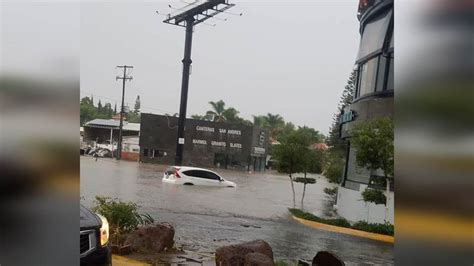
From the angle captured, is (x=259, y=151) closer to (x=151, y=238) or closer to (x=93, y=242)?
(x=151, y=238)

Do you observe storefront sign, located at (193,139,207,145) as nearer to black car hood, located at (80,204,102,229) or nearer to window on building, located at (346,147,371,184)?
window on building, located at (346,147,371,184)

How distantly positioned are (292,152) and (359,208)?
2462mm

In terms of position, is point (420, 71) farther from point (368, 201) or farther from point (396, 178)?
point (368, 201)

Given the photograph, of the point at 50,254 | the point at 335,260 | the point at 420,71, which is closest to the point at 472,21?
the point at 420,71

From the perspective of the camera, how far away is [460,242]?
188cm

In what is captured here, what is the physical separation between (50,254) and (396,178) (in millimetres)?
1721

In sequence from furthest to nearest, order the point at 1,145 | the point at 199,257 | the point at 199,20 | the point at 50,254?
the point at 199,257, the point at 199,20, the point at 50,254, the point at 1,145

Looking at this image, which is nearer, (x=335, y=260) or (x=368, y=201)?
(x=335, y=260)

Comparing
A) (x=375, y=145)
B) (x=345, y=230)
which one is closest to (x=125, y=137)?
(x=345, y=230)

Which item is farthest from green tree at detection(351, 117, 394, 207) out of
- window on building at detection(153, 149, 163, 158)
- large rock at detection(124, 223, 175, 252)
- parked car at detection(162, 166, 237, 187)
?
large rock at detection(124, 223, 175, 252)

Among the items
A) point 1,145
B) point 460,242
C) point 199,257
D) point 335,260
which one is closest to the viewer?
point 460,242

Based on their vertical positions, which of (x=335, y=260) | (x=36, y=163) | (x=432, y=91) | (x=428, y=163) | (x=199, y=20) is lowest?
(x=335, y=260)

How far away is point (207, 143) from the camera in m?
10.9

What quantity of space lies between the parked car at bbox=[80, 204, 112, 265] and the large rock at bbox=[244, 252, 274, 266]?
1651 mm
